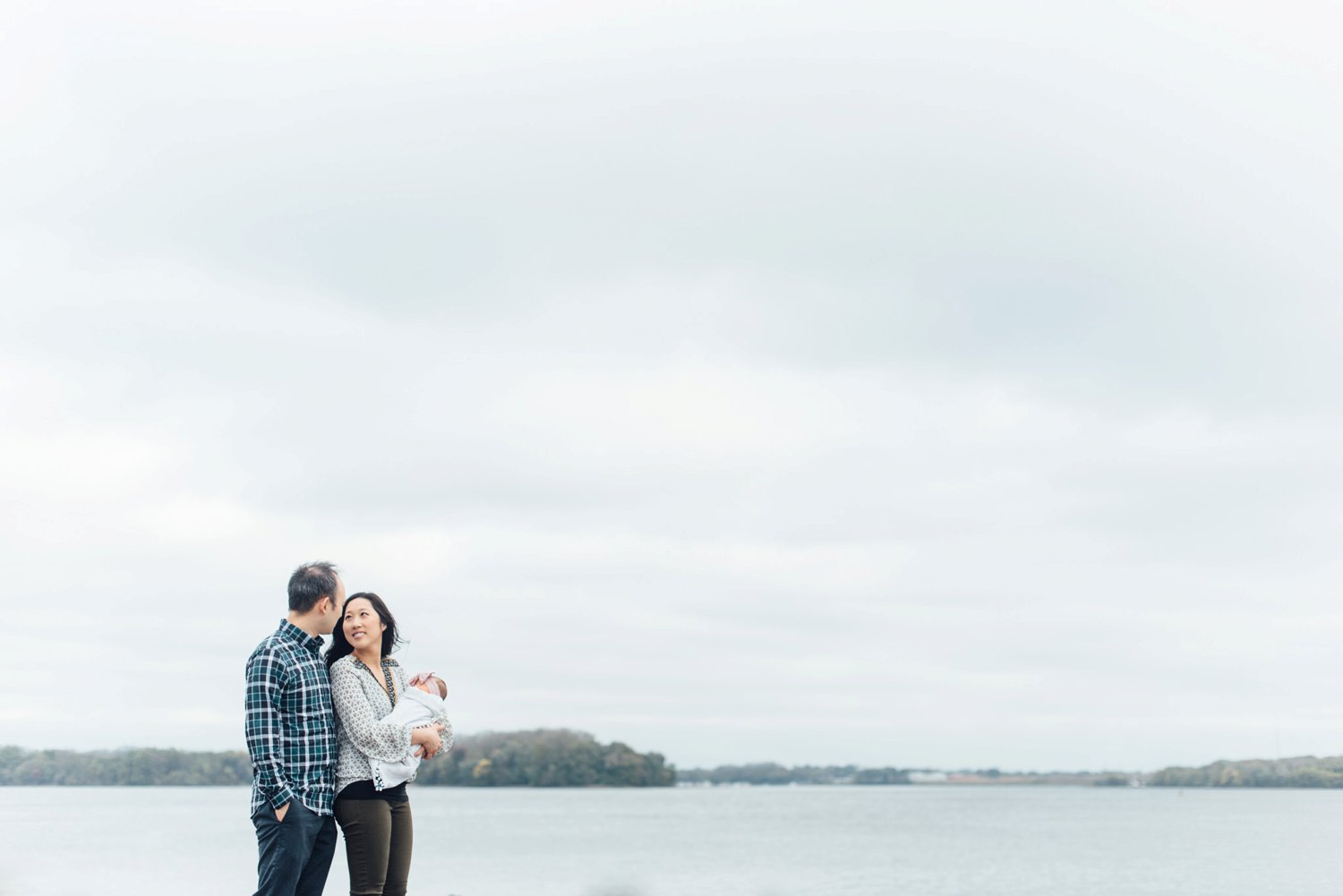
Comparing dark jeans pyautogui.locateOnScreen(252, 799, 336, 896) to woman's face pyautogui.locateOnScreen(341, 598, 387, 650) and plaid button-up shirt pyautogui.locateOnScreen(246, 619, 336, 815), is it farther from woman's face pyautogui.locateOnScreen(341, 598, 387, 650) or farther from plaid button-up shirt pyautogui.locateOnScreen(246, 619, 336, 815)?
woman's face pyautogui.locateOnScreen(341, 598, 387, 650)

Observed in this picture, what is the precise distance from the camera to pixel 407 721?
586 centimetres

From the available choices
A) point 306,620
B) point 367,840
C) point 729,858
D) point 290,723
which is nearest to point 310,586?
point 306,620

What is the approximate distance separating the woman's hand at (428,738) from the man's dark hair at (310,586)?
0.74 m

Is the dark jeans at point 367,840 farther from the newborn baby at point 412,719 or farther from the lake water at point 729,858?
the lake water at point 729,858

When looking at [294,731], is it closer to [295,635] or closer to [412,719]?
[295,635]

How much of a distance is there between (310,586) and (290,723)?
593mm

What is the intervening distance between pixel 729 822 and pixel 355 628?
9633 cm

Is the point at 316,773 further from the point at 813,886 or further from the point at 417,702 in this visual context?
the point at 813,886

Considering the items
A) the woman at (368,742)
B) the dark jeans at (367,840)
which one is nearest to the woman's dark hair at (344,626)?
the woman at (368,742)

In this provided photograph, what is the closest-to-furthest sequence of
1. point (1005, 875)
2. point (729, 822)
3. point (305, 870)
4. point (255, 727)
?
point (255, 727), point (305, 870), point (1005, 875), point (729, 822)

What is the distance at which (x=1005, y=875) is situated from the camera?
46.7 metres

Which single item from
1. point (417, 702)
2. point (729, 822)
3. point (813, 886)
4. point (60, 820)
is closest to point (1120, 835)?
point (729, 822)

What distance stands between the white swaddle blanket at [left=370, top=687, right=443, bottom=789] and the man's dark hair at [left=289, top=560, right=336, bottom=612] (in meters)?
0.64

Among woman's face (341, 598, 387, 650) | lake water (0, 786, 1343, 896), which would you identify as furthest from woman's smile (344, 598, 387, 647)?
lake water (0, 786, 1343, 896)
